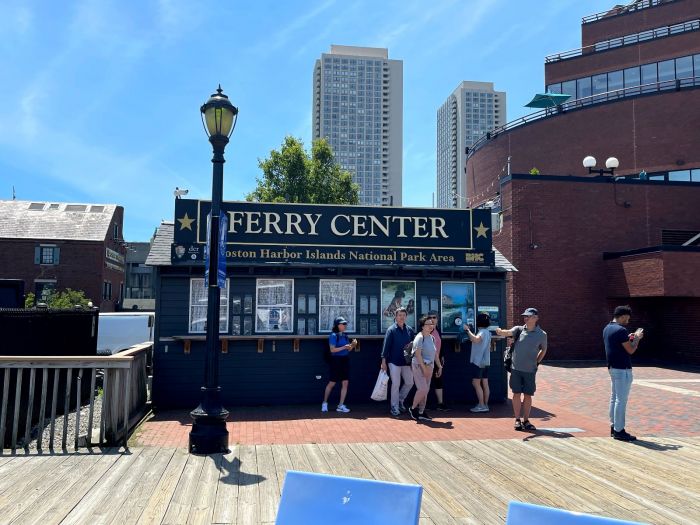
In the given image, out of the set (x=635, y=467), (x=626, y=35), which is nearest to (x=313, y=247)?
(x=635, y=467)

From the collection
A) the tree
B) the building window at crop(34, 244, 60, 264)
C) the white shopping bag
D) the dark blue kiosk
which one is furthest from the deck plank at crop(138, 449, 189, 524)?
the building window at crop(34, 244, 60, 264)

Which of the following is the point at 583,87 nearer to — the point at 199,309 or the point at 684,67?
the point at 684,67

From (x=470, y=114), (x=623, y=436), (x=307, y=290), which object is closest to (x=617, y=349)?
(x=623, y=436)

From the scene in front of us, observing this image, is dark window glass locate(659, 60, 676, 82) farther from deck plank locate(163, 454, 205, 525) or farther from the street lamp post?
deck plank locate(163, 454, 205, 525)

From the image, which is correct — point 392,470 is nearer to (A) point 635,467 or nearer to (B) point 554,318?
(A) point 635,467

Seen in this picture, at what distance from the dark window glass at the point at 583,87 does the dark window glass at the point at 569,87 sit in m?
0.25

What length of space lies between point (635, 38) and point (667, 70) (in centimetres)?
373

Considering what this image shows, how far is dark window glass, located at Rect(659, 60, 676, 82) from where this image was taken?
108 feet

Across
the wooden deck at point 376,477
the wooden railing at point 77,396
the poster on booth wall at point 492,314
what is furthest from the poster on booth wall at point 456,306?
the wooden railing at point 77,396

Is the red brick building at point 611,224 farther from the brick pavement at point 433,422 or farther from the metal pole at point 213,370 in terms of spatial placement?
the metal pole at point 213,370

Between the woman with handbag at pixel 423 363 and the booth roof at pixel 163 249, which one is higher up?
A: the booth roof at pixel 163 249

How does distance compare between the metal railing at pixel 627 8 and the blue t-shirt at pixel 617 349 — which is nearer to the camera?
the blue t-shirt at pixel 617 349

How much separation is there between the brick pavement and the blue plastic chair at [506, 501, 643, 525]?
5.40 m

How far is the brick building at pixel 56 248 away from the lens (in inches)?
1522
